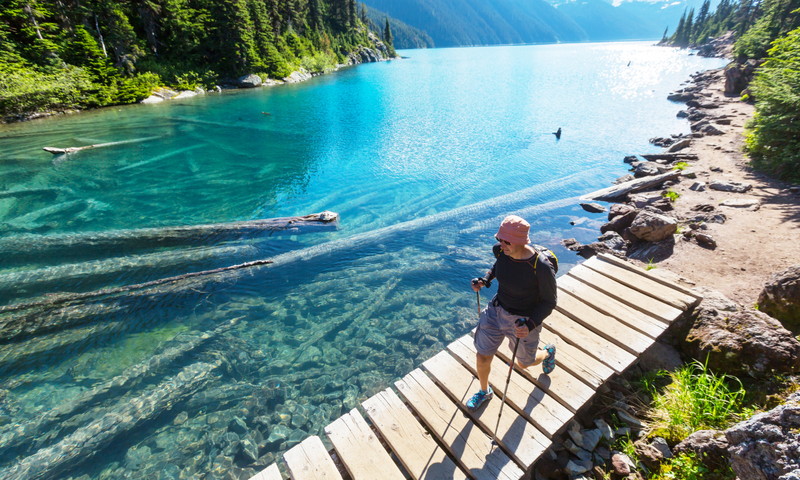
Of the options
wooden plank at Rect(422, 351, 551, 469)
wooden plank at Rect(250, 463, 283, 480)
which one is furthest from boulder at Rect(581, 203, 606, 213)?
wooden plank at Rect(250, 463, 283, 480)

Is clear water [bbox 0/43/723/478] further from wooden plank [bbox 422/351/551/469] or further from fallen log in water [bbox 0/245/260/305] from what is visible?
wooden plank [bbox 422/351/551/469]

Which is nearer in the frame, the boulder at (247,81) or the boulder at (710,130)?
the boulder at (710,130)

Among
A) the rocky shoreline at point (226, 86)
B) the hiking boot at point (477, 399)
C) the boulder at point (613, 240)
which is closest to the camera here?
the hiking boot at point (477, 399)

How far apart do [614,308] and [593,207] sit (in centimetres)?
1130

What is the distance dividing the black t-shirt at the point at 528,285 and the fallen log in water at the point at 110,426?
25.7ft

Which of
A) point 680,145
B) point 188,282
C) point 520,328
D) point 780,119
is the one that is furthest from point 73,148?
point 680,145

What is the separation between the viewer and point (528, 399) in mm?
5625

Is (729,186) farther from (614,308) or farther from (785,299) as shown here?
(614,308)

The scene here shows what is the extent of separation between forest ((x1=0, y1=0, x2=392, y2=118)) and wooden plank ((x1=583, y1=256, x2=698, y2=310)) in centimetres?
5296

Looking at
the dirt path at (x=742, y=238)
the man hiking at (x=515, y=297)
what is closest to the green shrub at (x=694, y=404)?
the man hiking at (x=515, y=297)

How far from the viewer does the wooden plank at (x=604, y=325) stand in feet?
21.5

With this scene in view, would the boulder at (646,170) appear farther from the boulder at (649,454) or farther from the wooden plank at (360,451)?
the wooden plank at (360,451)

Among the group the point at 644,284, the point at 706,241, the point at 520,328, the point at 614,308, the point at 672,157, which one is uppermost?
the point at 520,328

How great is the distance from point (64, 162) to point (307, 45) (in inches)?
3218
